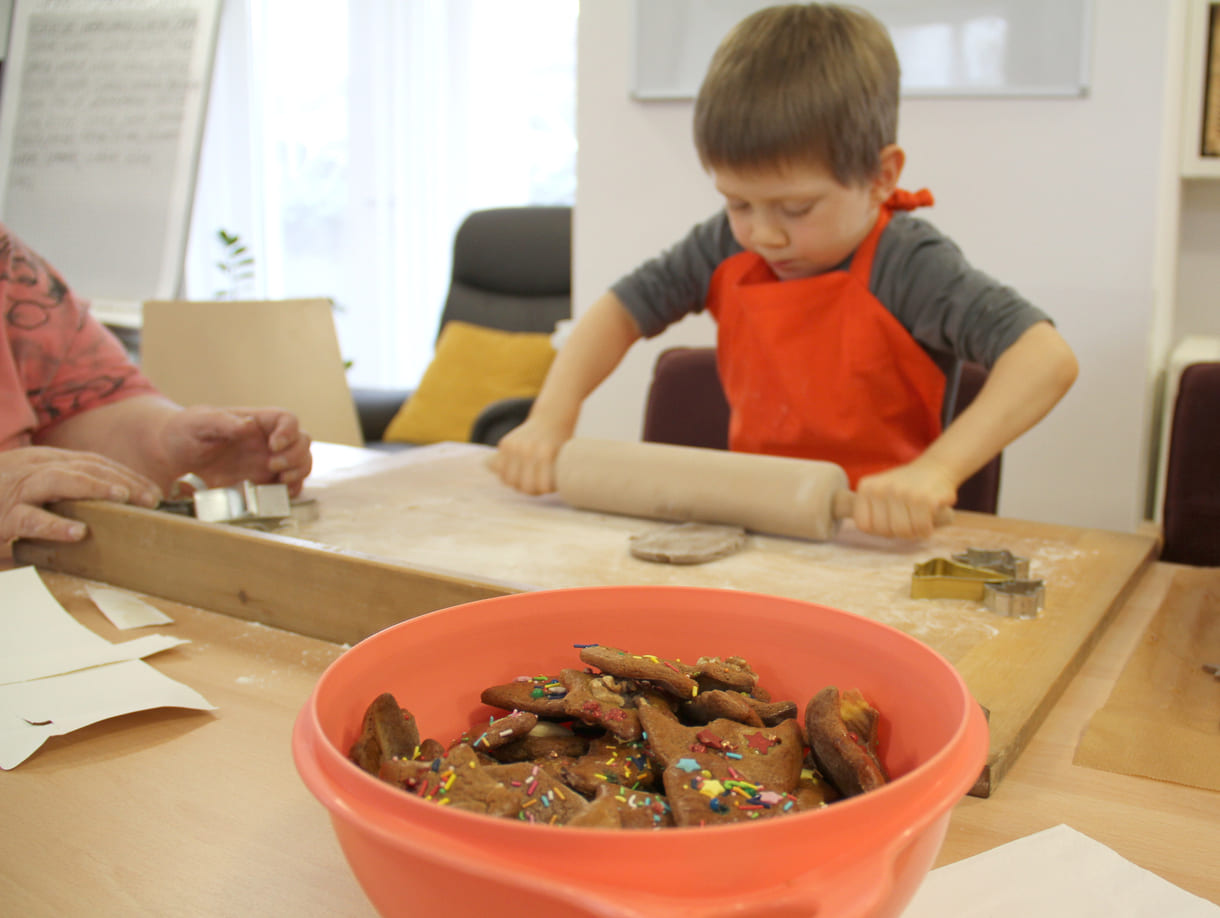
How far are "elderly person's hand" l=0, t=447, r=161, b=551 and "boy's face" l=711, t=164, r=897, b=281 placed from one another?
767 millimetres

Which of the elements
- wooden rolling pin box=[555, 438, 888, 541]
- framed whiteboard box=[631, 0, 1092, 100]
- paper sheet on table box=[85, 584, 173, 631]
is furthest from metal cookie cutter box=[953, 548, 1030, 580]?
framed whiteboard box=[631, 0, 1092, 100]

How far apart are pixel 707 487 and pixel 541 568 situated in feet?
0.78

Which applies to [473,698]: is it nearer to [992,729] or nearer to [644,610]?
[644,610]

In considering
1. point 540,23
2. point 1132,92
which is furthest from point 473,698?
point 540,23

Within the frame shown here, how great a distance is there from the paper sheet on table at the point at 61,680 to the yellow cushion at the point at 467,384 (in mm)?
2100

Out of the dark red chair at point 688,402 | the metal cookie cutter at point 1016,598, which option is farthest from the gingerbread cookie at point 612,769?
the dark red chair at point 688,402

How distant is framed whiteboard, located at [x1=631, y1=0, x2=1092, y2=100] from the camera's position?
5.49 ft

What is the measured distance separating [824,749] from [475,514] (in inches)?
29.2

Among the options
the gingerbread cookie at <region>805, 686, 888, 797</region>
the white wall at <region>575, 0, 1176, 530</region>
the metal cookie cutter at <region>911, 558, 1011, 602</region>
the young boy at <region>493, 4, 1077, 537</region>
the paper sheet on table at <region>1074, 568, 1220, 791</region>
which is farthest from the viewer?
the white wall at <region>575, 0, 1176, 530</region>

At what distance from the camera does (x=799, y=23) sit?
1188mm

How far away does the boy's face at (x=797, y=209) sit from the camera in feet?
3.74

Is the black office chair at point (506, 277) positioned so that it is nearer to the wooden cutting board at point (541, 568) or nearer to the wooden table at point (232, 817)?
the wooden cutting board at point (541, 568)

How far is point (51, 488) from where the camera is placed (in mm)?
954

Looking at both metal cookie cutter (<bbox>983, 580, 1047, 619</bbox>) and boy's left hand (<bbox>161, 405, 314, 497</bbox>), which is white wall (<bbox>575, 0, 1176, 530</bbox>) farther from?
boy's left hand (<bbox>161, 405, 314, 497</bbox>)
